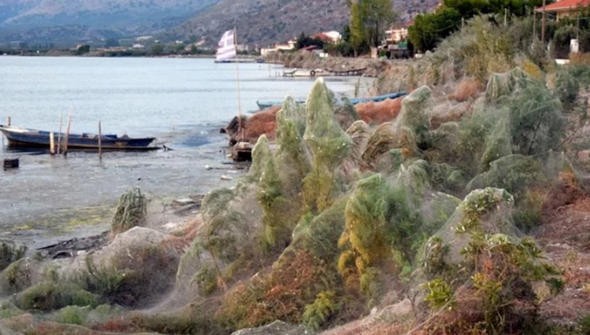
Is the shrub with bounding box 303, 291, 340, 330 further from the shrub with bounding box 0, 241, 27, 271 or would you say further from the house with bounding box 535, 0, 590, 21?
the house with bounding box 535, 0, 590, 21

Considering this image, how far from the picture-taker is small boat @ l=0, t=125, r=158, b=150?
124 feet

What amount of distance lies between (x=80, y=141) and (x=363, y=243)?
1167 inches

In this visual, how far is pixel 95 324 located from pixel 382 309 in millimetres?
3516

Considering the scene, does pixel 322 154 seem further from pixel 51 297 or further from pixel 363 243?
pixel 51 297

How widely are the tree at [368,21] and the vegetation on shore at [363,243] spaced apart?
97457mm

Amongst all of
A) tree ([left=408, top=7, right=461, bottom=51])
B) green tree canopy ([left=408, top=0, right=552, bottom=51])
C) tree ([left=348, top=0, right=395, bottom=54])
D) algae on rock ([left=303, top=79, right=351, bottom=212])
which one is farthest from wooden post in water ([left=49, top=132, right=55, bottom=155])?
tree ([left=348, top=0, right=395, bottom=54])

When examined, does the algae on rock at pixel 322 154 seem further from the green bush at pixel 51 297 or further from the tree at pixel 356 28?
the tree at pixel 356 28

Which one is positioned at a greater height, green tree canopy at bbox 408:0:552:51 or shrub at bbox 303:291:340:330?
green tree canopy at bbox 408:0:552:51

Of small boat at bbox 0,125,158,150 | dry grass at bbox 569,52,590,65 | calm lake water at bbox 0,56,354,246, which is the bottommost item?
calm lake water at bbox 0,56,354,246

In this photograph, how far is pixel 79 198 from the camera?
25781 mm

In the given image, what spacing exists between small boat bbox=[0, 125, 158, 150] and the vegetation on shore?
24047mm

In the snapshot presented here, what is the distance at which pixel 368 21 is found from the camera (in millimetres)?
118375

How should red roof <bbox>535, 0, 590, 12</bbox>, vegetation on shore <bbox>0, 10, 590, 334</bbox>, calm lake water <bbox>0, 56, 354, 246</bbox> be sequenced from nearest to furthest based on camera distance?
vegetation on shore <bbox>0, 10, 590, 334</bbox> → calm lake water <bbox>0, 56, 354, 246</bbox> → red roof <bbox>535, 0, 590, 12</bbox>

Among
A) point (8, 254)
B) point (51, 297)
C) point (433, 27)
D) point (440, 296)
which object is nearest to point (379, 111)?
point (8, 254)
